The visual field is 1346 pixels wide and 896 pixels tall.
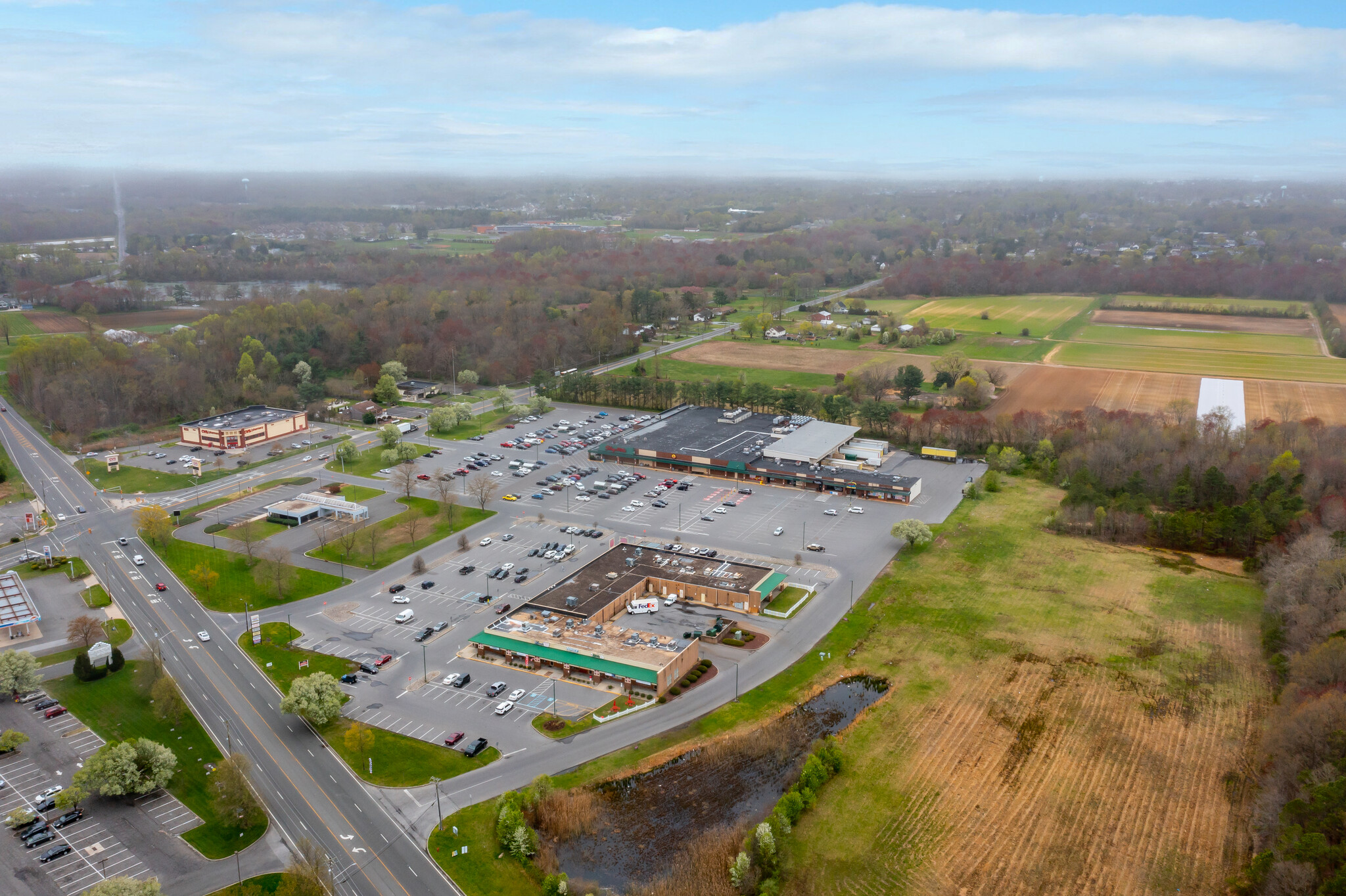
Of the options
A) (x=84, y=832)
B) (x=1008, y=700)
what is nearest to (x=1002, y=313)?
(x=1008, y=700)

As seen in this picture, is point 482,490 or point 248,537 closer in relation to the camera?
point 248,537

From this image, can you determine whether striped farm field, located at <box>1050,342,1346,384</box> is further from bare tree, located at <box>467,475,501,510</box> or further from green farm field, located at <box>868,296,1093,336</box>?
bare tree, located at <box>467,475,501,510</box>

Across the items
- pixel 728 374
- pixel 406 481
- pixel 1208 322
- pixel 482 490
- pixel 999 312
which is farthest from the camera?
pixel 999 312

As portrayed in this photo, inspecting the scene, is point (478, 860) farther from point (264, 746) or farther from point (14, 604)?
point (14, 604)

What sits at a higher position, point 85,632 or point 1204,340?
point 1204,340

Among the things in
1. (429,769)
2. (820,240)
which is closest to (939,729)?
(429,769)

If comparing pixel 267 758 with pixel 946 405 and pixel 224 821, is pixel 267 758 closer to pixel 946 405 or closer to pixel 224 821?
pixel 224 821

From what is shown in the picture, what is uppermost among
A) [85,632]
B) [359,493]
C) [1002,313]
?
[1002,313]

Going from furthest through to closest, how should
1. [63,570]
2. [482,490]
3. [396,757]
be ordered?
[482,490], [63,570], [396,757]
